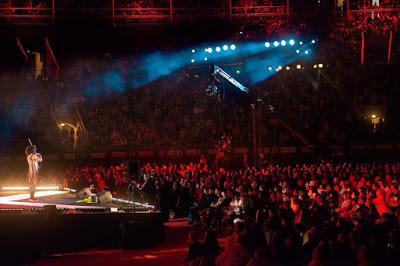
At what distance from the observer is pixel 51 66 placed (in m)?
26.5

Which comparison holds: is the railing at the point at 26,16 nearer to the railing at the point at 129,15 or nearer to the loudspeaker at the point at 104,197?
the railing at the point at 129,15

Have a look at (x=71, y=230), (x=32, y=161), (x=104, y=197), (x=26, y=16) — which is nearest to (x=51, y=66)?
(x=26, y=16)

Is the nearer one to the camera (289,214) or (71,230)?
(289,214)

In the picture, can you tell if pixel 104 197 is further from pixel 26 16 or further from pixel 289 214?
pixel 26 16

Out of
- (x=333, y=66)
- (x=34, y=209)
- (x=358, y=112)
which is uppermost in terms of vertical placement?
(x=333, y=66)

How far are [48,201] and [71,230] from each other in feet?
8.83

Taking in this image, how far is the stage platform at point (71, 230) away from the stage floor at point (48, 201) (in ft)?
1.77

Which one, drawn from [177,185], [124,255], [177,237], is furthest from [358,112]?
[124,255]

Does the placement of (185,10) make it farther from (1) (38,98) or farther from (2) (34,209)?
(2) (34,209)

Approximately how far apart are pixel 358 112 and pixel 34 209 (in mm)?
16229

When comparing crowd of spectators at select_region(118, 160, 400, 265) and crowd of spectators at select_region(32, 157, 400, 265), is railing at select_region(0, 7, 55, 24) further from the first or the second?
crowd of spectators at select_region(118, 160, 400, 265)

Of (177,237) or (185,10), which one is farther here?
(185,10)

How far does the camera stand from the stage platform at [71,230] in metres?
12.0

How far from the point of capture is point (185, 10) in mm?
26750
